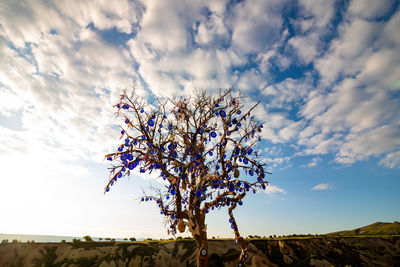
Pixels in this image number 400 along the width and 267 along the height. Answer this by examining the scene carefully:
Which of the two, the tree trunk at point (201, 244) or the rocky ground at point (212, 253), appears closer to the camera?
the tree trunk at point (201, 244)

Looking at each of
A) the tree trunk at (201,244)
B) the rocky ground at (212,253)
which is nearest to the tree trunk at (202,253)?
the tree trunk at (201,244)

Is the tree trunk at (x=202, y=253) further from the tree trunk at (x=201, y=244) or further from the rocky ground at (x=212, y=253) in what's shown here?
the rocky ground at (x=212, y=253)

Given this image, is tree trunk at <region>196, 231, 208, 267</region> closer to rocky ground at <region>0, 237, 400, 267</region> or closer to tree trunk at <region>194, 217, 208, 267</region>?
tree trunk at <region>194, 217, 208, 267</region>

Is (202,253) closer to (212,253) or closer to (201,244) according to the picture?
(201,244)

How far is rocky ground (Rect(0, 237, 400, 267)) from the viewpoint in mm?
10820

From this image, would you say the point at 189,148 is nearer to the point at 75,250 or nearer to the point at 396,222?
the point at 75,250

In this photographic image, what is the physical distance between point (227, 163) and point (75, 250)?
1000 centimetres

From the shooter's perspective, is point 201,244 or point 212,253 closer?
point 201,244

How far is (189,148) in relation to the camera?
9047mm

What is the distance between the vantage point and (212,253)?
39.0 ft

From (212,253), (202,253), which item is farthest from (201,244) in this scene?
(212,253)

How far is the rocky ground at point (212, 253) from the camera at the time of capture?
426 inches

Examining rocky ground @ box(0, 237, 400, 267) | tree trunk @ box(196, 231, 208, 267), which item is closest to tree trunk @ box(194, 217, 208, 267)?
tree trunk @ box(196, 231, 208, 267)

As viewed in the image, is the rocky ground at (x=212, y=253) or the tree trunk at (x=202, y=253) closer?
the tree trunk at (x=202, y=253)
